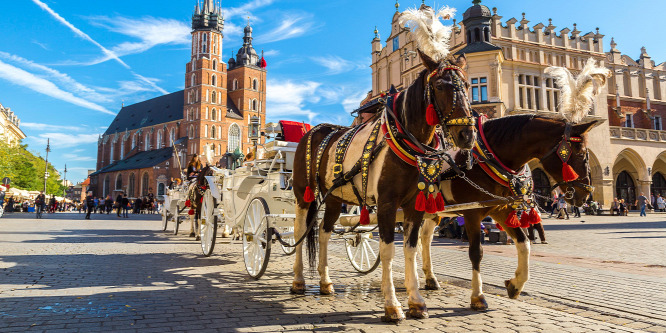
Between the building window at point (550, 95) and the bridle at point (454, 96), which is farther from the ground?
the building window at point (550, 95)

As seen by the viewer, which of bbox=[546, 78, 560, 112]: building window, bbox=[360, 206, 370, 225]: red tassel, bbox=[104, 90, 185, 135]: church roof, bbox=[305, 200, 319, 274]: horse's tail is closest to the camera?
bbox=[360, 206, 370, 225]: red tassel

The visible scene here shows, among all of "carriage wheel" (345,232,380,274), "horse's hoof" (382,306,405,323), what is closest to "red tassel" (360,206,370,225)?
"horse's hoof" (382,306,405,323)

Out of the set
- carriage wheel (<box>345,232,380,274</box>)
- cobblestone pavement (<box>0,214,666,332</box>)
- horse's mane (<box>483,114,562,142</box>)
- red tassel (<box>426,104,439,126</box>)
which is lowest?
cobblestone pavement (<box>0,214,666,332</box>)

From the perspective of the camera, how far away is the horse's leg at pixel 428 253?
532 centimetres

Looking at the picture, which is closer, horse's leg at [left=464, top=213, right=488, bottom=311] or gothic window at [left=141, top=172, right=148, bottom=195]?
horse's leg at [left=464, top=213, right=488, bottom=311]

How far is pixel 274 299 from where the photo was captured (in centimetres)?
461

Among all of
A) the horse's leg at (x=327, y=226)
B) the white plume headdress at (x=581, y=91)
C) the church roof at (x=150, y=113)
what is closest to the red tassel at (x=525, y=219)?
the white plume headdress at (x=581, y=91)

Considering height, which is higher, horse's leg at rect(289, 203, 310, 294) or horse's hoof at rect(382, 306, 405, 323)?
horse's leg at rect(289, 203, 310, 294)

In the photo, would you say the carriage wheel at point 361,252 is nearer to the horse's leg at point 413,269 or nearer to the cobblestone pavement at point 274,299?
the cobblestone pavement at point 274,299

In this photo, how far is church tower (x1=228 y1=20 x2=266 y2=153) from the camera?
78.6 metres

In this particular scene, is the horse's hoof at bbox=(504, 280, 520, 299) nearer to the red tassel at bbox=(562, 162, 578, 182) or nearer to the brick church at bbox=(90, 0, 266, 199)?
the red tassel at bbox=(562, 162, 578, 182)

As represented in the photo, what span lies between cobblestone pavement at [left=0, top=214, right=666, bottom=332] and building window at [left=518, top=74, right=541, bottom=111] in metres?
23.5

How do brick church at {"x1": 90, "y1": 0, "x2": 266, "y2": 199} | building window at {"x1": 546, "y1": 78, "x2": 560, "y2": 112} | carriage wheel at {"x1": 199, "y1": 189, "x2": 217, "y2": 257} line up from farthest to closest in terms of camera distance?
1. brick church at {"x1": 90, "y1": 0, "x2": 266, "y2": 199}
2. building window at {"x1": 546, "y1": 78, "x2": 560, "y2": 112}
3. carriage wheel at {"x1": 199, "y1": 189, "x2": 217, "y2": 257}

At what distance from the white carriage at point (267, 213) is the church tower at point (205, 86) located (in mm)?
66057
